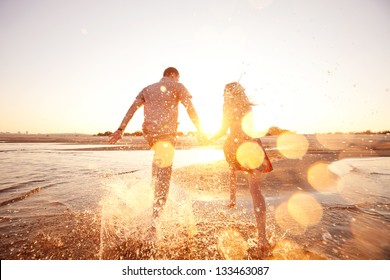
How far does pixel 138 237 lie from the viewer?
3408 millimetres

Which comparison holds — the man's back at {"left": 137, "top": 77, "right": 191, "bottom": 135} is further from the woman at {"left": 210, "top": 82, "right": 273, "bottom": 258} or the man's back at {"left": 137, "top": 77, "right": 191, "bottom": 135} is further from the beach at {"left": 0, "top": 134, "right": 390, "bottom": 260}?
the beach at {"left": 0, "top": 134, "right": 390, "bottom": 260}

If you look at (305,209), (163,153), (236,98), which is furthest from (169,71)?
(305,209)

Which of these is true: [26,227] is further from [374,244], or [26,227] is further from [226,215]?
[374,244]

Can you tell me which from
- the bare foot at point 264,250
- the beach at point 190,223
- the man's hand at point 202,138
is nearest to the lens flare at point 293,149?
the beach at point 190,223

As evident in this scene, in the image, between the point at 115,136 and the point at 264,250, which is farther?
the point at 115,136

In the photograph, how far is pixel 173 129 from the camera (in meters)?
3.66

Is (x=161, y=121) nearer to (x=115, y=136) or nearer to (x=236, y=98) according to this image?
(x=115, y=136)

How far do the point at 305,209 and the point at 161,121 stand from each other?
3.41m

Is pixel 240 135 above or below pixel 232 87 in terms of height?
below

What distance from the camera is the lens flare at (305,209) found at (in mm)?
4212

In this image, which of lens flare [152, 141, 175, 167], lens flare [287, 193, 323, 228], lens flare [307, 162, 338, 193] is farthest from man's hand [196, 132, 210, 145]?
lens flare [307, 162, 338, 193]

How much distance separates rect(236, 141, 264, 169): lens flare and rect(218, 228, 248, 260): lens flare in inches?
41.5

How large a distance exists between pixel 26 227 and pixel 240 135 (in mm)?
3518

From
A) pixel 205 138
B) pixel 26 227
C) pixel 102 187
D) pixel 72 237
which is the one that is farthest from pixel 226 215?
pixel 102 187
